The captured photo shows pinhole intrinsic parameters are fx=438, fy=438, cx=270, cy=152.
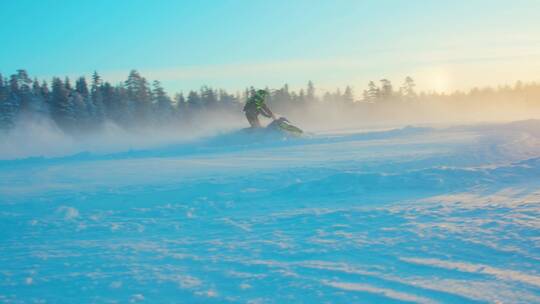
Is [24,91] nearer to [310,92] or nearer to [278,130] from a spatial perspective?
[278,130]

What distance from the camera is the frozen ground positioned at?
4.94 m

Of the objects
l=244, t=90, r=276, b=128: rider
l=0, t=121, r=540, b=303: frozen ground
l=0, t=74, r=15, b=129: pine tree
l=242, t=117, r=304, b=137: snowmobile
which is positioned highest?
l=0, t=74, r=15, b=129: pine tree

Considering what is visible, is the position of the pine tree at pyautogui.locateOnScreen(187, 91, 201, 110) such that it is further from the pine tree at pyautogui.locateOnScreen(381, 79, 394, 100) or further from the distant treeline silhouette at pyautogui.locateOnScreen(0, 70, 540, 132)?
the pine tree at pyautogui.locateOnScreen(381, 79, 394, 100)

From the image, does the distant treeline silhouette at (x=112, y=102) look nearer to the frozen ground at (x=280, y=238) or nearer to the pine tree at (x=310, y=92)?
the pine tree at (x=310, y=92)

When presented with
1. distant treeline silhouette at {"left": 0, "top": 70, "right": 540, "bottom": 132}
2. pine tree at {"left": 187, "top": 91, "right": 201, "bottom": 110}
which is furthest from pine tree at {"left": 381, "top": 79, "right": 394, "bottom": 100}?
pine tree at {"left": 187, "top": 91, "right": 201, "bottom": 110}

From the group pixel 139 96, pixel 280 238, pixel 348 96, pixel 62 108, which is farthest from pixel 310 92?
pixel 280 238

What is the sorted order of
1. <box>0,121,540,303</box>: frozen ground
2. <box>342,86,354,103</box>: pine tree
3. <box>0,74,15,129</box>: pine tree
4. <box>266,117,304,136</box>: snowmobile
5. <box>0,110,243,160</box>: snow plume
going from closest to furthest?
<box>0,121,540,303</box>: frozen ground → <box>266,117,304,136</box>: snowmobile → <box>0,110,243,160</box>: snow plume → <box>0,74,15,129</box>: pine tree → <box>342,86,354,103</box>: pine tree

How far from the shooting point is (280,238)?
22.6 ft

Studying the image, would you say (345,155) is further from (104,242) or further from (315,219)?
(104,242)

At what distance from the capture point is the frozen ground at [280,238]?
16.2ft

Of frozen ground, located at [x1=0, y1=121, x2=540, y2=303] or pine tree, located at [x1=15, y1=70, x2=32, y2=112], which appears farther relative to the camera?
pine tree, located at [x1=15, y1=70, x2=32, y2=112]

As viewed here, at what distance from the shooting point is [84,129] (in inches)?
1929

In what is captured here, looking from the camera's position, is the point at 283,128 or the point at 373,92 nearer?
the point at 283,128

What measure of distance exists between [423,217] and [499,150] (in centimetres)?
1000
